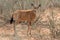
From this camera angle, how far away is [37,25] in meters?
9.76

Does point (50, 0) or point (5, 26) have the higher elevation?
point (50, 0)

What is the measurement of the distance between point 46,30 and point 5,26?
1.57m

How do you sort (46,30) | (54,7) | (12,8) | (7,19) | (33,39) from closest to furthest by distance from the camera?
1. (33,39)
2. (46,30)
3. (7,19)
4. (12,8)
5. (54,7)

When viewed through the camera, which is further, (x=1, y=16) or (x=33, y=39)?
(x=1, y=16)

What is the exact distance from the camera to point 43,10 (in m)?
11.3

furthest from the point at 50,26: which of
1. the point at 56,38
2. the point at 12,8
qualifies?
the point at 12,8

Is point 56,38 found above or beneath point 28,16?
beneath

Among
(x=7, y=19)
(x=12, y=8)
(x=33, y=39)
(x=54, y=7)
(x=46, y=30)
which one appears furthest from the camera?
(x=54, y=7)

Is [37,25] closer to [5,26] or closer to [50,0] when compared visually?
[5,26]

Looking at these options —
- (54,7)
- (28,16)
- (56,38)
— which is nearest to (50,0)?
(54,7)

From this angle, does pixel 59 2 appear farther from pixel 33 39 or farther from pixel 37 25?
pixel 33 39

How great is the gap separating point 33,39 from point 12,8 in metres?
3.27

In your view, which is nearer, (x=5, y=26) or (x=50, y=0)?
(x=5, y=26)

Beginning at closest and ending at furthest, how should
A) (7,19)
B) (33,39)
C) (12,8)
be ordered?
(33,39) → (7,19) → (12,8)
